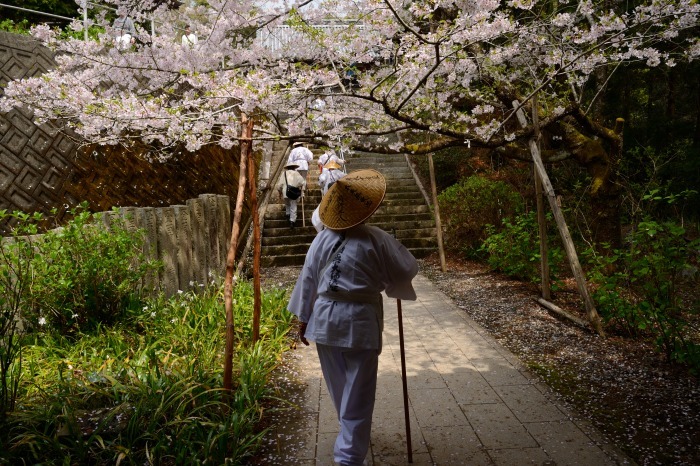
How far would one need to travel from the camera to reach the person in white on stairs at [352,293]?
2920 mm

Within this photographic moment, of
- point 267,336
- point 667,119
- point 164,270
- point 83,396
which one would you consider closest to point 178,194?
point 164,270

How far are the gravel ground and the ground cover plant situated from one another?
1.41 ft

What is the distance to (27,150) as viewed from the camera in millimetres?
6629

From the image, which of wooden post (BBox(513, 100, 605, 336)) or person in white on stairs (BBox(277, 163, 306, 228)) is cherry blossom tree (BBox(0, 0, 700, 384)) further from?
person in white on stairs (BBox(277, 163, 306, 228))

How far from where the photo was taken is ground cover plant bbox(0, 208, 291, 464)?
2988mm

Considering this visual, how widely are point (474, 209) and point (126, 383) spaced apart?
25.5 ft

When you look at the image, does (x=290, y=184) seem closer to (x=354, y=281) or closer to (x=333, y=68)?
Result: (x=333, y=68)

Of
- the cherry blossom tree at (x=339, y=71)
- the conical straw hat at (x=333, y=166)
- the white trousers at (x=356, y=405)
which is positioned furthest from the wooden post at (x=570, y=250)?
the conical straw hat at (x=333, y=166)

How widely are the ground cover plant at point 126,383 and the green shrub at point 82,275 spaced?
3 centimetres

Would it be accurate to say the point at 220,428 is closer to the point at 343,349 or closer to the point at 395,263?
the point at 343,349

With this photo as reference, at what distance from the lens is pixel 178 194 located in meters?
8.97

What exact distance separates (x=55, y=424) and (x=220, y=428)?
97 centimetres

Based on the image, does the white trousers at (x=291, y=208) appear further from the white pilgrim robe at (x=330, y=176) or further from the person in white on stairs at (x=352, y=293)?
the person in white on stairs at (x=352, y=293)

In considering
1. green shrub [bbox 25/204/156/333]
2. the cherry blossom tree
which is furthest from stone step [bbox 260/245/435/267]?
green shrub [bbox 25/204/156/333]
